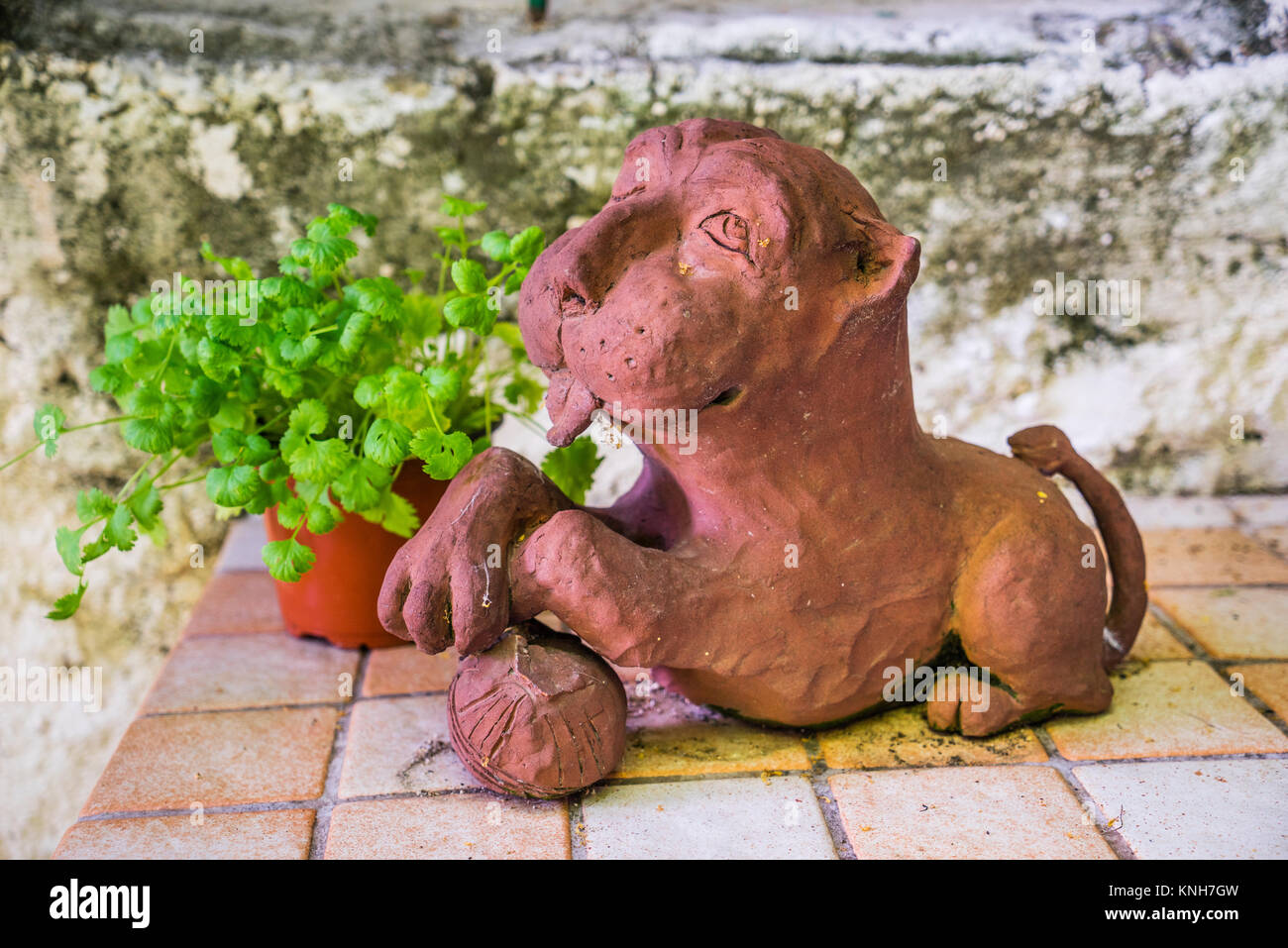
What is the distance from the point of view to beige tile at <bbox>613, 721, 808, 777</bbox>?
1482 millimetres

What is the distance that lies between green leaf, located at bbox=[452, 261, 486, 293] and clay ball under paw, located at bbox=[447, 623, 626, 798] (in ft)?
1.44

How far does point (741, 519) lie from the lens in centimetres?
140

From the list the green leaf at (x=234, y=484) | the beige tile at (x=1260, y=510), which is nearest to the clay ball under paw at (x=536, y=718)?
the green leaf at (x=234, y=484)

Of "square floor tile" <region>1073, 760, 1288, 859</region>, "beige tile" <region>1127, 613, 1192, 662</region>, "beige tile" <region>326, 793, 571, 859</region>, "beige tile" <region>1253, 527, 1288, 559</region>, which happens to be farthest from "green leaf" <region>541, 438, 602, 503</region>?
"beige tile" <region>1253, 527, 1288, 559</region>

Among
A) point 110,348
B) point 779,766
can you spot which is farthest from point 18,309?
point 779,766

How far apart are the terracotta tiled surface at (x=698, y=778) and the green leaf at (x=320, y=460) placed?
0.36 m

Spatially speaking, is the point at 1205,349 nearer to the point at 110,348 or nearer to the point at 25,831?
the point at 110,348

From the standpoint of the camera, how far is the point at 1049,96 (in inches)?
84.5

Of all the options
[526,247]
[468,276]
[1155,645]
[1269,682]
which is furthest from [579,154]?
[1269,682]

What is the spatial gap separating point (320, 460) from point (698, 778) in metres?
0.64

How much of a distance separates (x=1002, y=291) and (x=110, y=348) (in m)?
1.60

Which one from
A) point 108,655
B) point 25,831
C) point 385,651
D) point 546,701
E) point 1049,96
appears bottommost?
point 25,831
